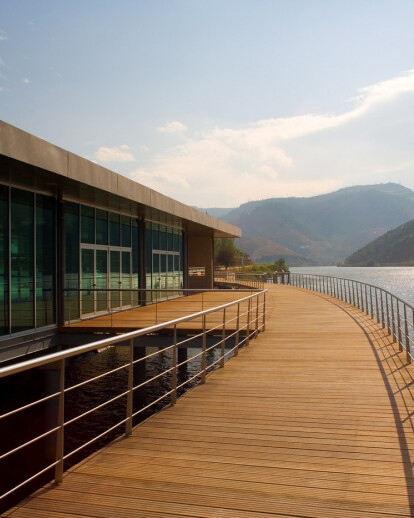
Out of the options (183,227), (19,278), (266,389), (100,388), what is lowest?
(100,388)

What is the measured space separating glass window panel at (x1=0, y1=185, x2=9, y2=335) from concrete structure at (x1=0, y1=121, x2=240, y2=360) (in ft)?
0.07

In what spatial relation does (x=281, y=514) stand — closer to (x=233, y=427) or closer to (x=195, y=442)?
(x=195, y=442)

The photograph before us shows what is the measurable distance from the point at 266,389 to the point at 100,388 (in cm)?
939

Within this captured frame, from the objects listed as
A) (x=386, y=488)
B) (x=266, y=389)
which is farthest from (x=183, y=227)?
(x=386, y=488)

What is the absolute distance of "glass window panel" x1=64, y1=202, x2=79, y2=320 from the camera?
13.1 meters

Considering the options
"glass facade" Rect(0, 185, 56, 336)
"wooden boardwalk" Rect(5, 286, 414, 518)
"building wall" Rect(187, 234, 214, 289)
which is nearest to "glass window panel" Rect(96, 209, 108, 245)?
"glass facade" Rect(0, 185, 56, 336)

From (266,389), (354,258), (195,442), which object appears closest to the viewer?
(195,442)

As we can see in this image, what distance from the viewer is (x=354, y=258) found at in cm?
14488

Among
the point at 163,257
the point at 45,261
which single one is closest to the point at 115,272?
the point at 45,261

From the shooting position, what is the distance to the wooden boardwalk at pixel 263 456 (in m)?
3.16

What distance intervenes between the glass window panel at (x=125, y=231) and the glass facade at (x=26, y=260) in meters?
4.34

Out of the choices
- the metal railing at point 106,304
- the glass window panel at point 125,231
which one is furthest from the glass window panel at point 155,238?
the metal railing at point 106,304

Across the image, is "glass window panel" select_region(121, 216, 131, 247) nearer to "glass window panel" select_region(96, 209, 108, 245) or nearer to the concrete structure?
the concrete structure

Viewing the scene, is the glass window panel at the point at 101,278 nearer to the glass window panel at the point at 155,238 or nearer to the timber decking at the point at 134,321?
the timber decking at the point at 134,321
